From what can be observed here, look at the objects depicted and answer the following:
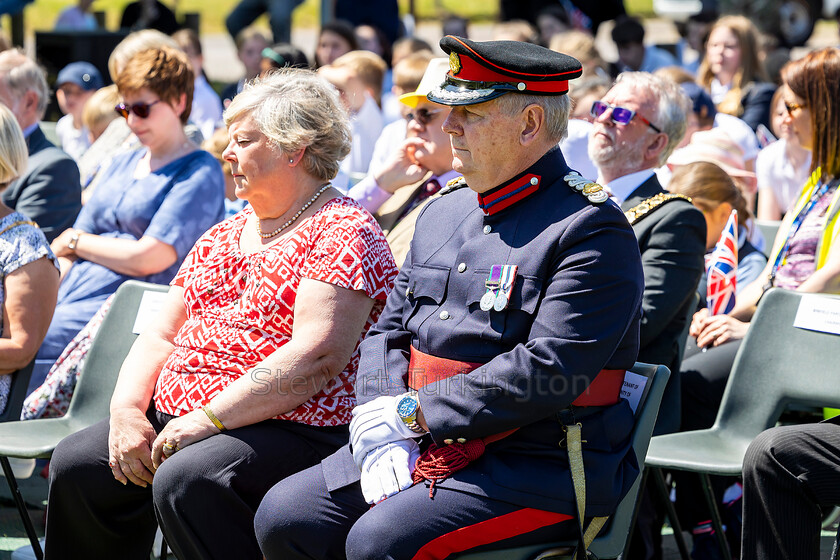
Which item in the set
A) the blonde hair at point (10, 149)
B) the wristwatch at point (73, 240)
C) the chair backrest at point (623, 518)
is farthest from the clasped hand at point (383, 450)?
the wristwatch at point (73, 240)

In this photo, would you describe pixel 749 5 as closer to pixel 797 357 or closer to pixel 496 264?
pixel 797 357

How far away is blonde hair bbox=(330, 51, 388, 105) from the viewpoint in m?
6.92

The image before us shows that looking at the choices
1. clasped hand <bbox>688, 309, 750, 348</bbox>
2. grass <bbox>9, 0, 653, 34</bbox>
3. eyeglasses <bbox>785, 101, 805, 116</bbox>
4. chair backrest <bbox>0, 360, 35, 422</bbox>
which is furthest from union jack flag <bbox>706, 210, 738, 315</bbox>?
grass <bbox>9, 0, 653, 34</bbox>

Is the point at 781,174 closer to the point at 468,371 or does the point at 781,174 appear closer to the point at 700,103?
the point at 700,103

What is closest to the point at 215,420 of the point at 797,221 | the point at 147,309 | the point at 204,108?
the point at 147,309

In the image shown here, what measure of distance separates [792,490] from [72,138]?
6.01 meters

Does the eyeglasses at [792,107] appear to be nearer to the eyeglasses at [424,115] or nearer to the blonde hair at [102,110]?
the eyeglasses at [424,115]

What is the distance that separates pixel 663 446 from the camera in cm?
331

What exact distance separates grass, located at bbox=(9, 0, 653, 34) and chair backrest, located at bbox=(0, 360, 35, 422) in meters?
17.5

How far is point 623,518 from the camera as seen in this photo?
2.63 meters

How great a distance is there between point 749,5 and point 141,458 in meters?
14.3

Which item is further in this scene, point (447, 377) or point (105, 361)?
point (105, 361)

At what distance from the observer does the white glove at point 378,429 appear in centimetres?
256

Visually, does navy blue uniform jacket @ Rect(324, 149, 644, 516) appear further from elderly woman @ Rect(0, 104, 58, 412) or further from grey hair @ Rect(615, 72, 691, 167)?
elderly woman @ Rect(0, 104, 58, 412)
